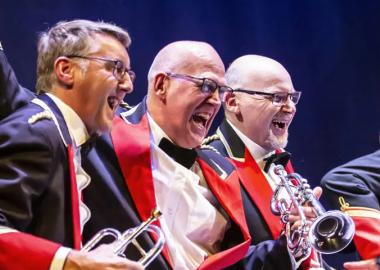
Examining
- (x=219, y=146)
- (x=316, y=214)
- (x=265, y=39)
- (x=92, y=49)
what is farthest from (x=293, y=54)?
(x=92, y=49)

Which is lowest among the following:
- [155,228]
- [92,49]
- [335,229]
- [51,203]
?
[335,229]

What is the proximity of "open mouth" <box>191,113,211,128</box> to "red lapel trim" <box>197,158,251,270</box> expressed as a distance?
0.40ft

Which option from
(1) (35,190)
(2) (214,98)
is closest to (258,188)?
(2) (214,98)

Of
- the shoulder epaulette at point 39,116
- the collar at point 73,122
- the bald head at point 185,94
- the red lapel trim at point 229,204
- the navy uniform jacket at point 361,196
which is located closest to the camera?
the shoulder epaulette at point 39,116

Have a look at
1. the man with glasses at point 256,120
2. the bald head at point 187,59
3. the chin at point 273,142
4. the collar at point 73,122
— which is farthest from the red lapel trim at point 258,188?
the collar at point 73,122

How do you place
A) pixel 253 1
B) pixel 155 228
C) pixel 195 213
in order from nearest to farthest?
pixel 155 228 → pixel 195 213 → pixel 253 1

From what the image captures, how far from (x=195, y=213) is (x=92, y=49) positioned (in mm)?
606

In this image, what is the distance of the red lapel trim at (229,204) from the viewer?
2.08m

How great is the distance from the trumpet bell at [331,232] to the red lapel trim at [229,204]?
8.5 inches

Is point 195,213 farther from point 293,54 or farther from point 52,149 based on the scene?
point 293,54

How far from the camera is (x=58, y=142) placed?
1605 millimetres

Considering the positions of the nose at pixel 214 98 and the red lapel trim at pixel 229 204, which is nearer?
the red lapel trim at pixel 229 204

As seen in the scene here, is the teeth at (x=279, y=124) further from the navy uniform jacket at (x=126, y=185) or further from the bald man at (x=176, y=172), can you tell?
the navy uniform jacket at (x=126, y=185)

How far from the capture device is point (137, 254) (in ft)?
6.30
